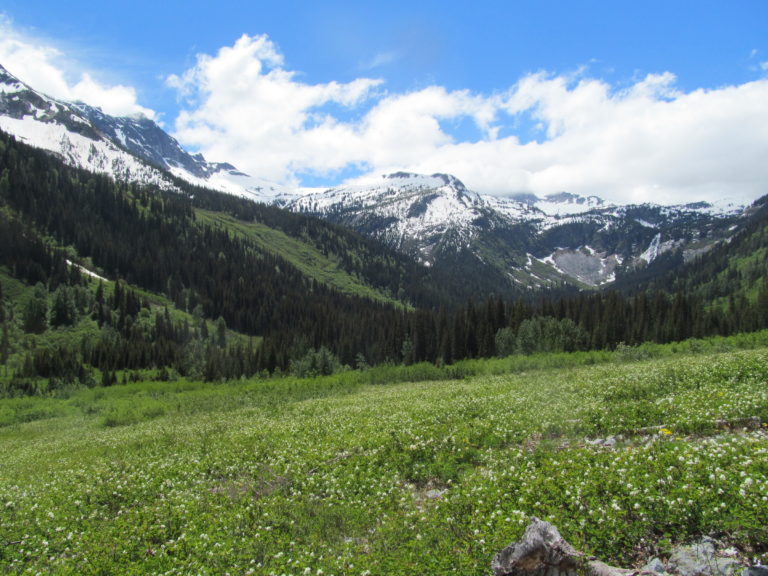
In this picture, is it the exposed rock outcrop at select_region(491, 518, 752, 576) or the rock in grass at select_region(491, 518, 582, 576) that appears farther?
the rock in grass at select_region(491, 518, 582, 576)

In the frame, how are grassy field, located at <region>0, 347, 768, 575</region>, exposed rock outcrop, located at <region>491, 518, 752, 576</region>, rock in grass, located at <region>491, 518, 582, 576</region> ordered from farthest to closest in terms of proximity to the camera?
grassy field, located at <region>0, 347, 768, 575</region>, rock in grass, located at <region>491, 518, 582, 576</region>, exposed rock outcrop, located at <region>491, 518, 752, 576</region>

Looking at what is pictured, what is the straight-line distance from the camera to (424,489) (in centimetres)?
1161

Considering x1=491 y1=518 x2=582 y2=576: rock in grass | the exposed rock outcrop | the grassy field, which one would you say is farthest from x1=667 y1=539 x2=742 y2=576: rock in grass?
x1=491 y1=518 x2=582 y2=576: rock in grass

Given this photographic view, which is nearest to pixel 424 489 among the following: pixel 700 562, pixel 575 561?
pixel 575 561

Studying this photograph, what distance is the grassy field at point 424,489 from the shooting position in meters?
7.22

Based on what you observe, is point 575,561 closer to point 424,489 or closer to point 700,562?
point 700,562

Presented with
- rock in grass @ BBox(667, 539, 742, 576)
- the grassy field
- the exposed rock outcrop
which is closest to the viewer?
rock in grass @ BBox(667, 539, 742, 576)

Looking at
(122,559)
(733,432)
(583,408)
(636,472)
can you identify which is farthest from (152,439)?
(733,432)

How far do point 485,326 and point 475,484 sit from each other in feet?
307

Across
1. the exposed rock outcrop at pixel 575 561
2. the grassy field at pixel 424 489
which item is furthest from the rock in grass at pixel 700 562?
the grassy field at pixel 424 489

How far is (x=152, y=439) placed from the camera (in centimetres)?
2392

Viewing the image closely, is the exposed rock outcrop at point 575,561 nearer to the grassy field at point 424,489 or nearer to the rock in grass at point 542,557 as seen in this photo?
the rock in grass at point 542,557

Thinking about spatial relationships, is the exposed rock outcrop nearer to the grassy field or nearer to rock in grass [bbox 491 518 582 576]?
rock in grass [bbox 491 518 582 576]

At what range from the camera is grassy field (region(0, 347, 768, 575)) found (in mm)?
7223
